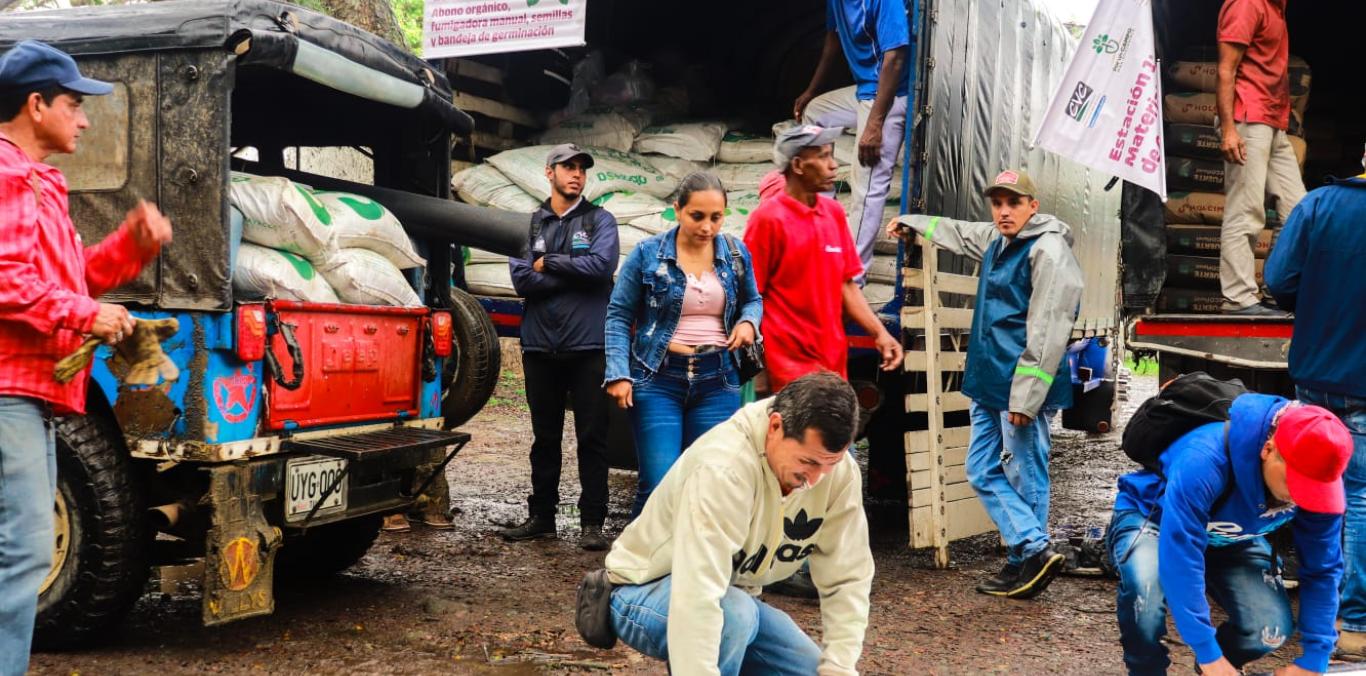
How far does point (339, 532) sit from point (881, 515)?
324 centimetres

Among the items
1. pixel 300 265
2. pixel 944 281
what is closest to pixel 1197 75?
pixel 944 281

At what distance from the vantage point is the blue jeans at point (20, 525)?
9.36 ft

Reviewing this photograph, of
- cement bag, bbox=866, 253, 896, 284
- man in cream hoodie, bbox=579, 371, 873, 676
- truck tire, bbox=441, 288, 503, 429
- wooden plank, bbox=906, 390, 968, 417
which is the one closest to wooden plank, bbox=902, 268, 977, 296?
cement bag, bbox=866, 253, 896, 284

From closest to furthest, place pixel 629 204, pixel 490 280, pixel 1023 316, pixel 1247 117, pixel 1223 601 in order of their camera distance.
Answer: pixel 1223 601, pixel 1023 316, pixel 1247 117, pixel 490 280, pixel 629 204

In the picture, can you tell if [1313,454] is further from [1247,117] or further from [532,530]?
[532,530]

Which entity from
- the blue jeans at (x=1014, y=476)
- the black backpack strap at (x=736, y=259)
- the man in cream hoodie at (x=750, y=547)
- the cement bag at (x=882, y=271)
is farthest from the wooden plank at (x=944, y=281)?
the man in cream hoodie at (x=750, y=547)

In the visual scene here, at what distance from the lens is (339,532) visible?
5125 millimetres

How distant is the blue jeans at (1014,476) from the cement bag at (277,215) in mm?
2910

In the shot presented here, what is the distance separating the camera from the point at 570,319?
18.3ft

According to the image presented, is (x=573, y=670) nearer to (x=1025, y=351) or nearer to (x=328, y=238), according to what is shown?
(x=328, y=238)

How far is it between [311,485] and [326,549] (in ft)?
3.24

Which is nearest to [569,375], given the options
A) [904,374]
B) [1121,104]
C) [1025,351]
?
[904,374]

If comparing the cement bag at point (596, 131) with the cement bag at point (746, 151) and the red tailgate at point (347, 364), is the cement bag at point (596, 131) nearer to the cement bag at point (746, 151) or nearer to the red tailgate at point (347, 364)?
the cement bag at point (746, 151)

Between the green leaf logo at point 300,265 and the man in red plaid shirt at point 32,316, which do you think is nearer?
the man in red plaid shirt at point 32,316
